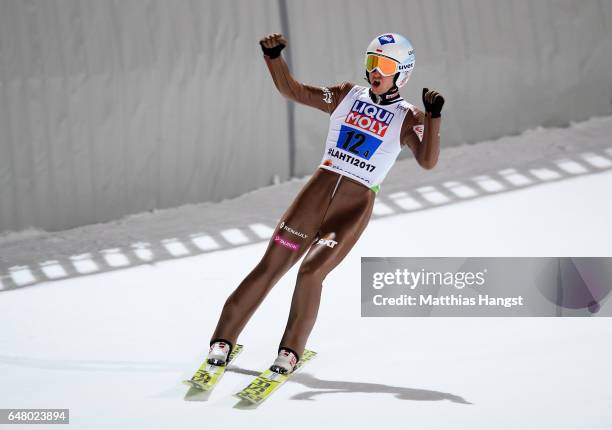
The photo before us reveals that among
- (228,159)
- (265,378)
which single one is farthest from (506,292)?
(228,159)

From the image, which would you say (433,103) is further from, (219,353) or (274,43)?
(219,353)

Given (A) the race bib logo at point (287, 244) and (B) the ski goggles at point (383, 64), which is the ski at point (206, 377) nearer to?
(A) the race bib logo at point (287, 244)

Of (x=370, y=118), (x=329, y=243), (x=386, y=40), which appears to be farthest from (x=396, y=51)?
(x=329, y=243)

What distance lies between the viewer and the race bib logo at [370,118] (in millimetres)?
5719

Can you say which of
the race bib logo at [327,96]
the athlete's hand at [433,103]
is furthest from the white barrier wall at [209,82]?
the athlete's hand at [433,103]

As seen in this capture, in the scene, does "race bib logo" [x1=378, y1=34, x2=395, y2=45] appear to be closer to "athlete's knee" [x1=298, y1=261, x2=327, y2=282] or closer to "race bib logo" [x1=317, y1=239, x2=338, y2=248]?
"race bib logo" [x1=317, y1=239, x2=338, y2=248]

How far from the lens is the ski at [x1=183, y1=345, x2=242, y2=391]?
5.32 m

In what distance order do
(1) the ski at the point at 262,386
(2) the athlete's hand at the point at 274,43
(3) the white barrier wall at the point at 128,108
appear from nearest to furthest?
(1) the ski at the point at 262,386
(2) the athlete's hand at the point at 274,43
(3) the white barrier wall at the point at 128,108

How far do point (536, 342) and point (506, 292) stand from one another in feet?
1.67

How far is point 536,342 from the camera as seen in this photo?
5871mm

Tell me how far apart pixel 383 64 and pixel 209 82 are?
9.04 feet

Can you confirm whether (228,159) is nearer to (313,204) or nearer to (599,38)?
(313,204)

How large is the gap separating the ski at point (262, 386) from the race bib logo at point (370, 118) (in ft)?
4.18

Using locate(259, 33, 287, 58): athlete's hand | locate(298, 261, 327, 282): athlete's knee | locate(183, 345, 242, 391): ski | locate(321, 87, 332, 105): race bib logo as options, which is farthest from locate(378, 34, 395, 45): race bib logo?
locate(183, 345, 242, 391): ski
